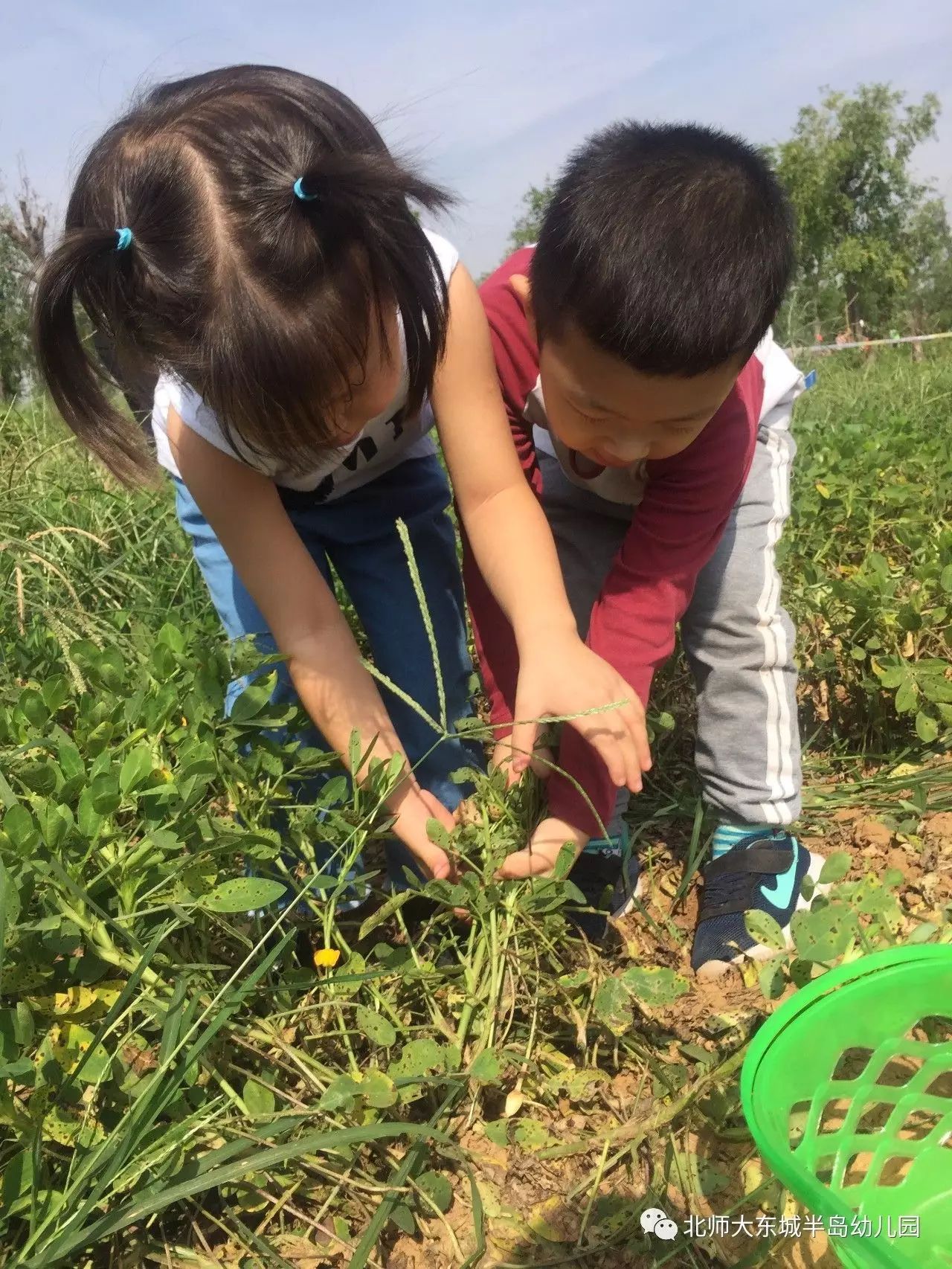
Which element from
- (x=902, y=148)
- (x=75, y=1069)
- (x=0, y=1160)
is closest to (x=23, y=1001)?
(x=75, y=1069)

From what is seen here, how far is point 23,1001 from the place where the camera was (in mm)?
881

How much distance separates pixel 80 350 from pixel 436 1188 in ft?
3.57

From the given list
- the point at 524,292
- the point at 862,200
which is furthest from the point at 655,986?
the point at 862,200

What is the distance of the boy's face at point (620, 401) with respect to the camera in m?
1.20

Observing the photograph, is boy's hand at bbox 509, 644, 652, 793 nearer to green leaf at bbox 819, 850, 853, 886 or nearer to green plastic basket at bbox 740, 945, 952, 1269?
green leaf at bbox 819, 850, 853, 886

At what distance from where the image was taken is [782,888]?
1.56m

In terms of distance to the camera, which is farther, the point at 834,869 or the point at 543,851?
the point at 543,851

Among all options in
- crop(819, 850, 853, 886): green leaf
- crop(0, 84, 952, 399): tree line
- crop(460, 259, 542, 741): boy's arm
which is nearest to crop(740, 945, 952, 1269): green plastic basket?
crop(819, 850, 853, 886): green leaf

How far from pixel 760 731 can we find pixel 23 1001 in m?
1.18

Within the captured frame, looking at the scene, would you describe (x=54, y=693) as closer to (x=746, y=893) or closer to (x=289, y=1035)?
(x=289, y=1035)

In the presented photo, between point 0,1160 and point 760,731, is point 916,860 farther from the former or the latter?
point 0,1160

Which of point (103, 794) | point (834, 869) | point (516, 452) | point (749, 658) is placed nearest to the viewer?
point (103, 794)

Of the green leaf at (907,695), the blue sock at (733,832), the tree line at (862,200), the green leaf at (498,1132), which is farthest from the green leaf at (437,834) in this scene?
the tree line at (862,200)

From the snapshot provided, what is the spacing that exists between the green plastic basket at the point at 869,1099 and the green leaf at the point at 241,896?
493 millimetres
